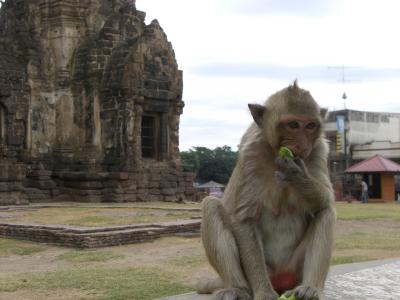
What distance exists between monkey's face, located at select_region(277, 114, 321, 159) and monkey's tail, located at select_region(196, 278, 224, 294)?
1.37 meters

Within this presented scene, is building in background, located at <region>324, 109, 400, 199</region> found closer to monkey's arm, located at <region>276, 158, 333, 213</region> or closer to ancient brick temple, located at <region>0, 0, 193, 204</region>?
ancient brick temple, located at <region>0, 0, 193, 204</region>

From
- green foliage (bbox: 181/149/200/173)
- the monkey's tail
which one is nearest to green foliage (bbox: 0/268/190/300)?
the monkey's tail

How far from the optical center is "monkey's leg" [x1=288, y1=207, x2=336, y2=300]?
4012 millimetres

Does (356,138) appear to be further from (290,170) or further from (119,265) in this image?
(290,170)

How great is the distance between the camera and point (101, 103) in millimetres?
23250

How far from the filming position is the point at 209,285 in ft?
16.1

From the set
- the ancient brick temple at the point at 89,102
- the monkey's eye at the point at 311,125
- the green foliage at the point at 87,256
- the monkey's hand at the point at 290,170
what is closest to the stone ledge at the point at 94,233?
the green foliage at the point at 87,256

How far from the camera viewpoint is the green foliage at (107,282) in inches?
273

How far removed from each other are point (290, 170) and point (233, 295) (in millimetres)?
943

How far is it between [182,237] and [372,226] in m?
6.12

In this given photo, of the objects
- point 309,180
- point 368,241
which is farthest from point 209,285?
point 368,241

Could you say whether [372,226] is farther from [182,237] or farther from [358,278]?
[358,278]

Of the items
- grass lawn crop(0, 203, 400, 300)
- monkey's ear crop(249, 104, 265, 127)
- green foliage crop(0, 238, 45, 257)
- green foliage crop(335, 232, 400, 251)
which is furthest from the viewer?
green foliage crop(335, 232, 400, 251)

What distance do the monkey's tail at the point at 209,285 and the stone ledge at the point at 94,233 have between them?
6.58 meters
